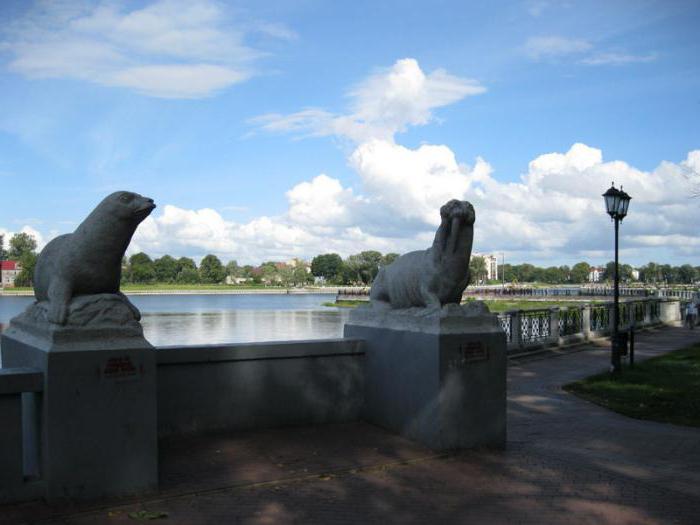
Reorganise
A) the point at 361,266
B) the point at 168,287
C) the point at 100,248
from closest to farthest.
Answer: the point at 100,248 → the point at 361,266 → the point at 168,287

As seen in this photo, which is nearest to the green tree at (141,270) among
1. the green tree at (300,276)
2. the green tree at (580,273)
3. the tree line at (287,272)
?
the tree line at (287,272)

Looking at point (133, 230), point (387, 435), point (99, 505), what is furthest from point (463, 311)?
point (99, 505)

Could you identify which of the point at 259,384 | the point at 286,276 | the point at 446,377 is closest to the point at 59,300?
the point at 259,384

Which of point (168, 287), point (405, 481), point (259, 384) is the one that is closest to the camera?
point (405, 481)

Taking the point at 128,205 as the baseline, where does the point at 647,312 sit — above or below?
below

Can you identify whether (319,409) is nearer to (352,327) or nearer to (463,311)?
(352,327)

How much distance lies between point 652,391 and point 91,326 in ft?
33.8

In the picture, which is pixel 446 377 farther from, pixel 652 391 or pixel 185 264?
pixel 185 264

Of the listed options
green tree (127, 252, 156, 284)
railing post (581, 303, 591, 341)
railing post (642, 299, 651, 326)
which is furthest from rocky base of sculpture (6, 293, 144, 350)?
green tree (127, 252, 156, 284)

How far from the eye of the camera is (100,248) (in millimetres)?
5910

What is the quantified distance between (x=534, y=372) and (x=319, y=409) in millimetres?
8557

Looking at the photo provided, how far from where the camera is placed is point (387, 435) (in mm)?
7648

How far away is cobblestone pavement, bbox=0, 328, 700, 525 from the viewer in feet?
17.4

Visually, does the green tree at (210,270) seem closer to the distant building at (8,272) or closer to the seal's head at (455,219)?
the distant building at (8,272)
